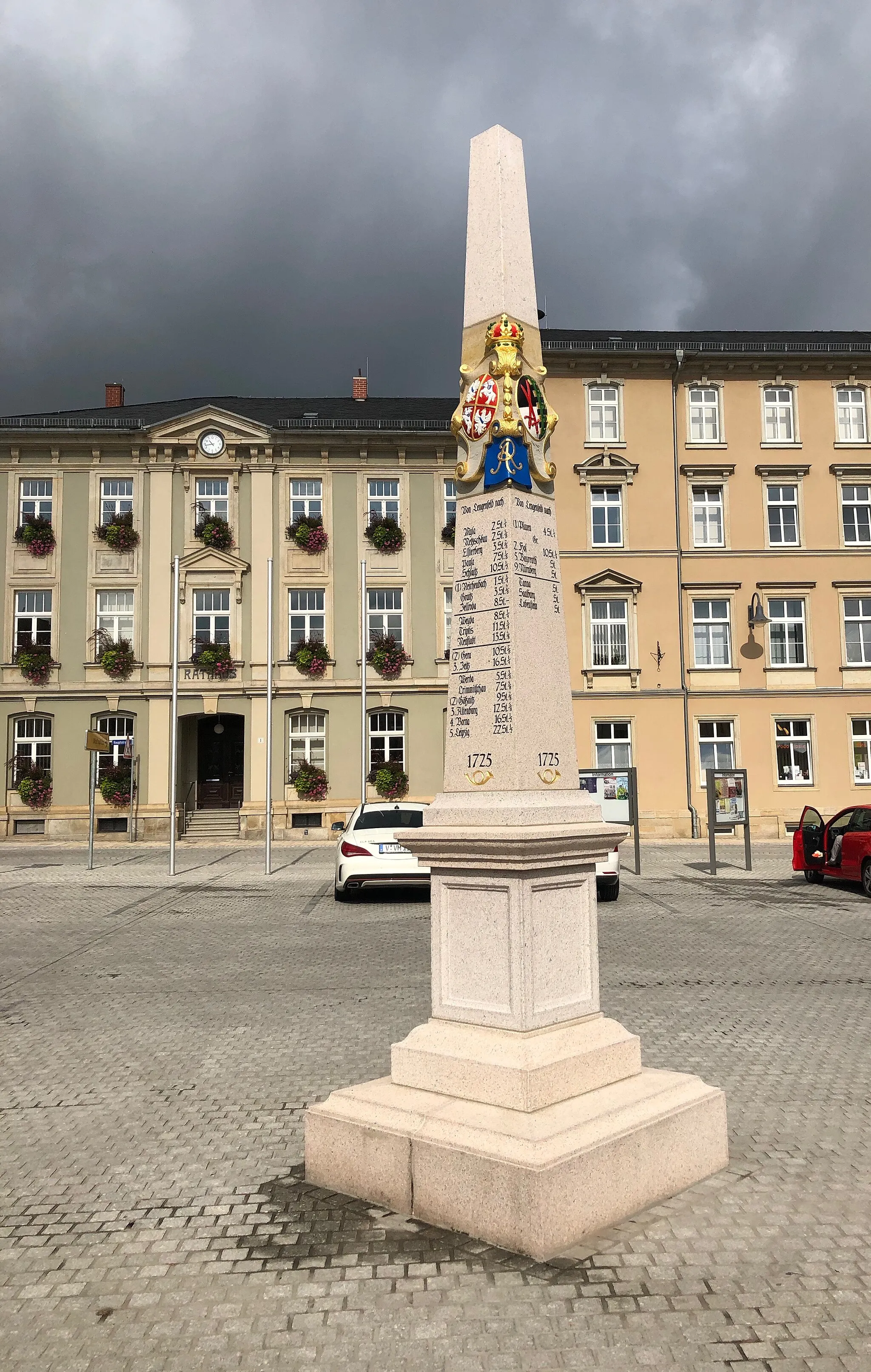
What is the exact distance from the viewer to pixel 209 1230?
4.00 meters

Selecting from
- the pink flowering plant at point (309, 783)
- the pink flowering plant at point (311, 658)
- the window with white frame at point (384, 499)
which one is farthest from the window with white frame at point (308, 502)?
the pink flowering plant at point (309, 783)

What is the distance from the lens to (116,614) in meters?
32.1

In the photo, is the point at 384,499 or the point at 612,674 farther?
the point at 384,499

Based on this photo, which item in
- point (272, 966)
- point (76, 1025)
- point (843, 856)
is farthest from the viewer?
point (843, 856)

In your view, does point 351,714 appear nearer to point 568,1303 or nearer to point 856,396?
point 856,396

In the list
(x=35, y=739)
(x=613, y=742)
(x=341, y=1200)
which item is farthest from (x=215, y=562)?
(x=341, y=1200)

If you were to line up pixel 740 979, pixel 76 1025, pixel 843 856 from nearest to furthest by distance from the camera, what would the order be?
pixel 76 1025 → pixel 740 979 → pixel 843 856

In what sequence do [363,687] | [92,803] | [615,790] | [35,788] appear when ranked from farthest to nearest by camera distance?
[35,788]
[363,687]
[92,803]
[615,790]

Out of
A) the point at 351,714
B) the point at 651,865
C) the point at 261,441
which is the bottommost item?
the point at 651,865

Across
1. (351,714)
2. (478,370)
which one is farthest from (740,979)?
(351,714)

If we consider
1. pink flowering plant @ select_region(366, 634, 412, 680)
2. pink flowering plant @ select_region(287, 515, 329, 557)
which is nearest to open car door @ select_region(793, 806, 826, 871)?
pink flowering plant @ select_region(366, 634, 412, 680)

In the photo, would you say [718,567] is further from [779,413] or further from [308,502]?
[308,502]

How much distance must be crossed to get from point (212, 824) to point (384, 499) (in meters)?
11.4

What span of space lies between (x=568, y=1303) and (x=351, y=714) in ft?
93.4
